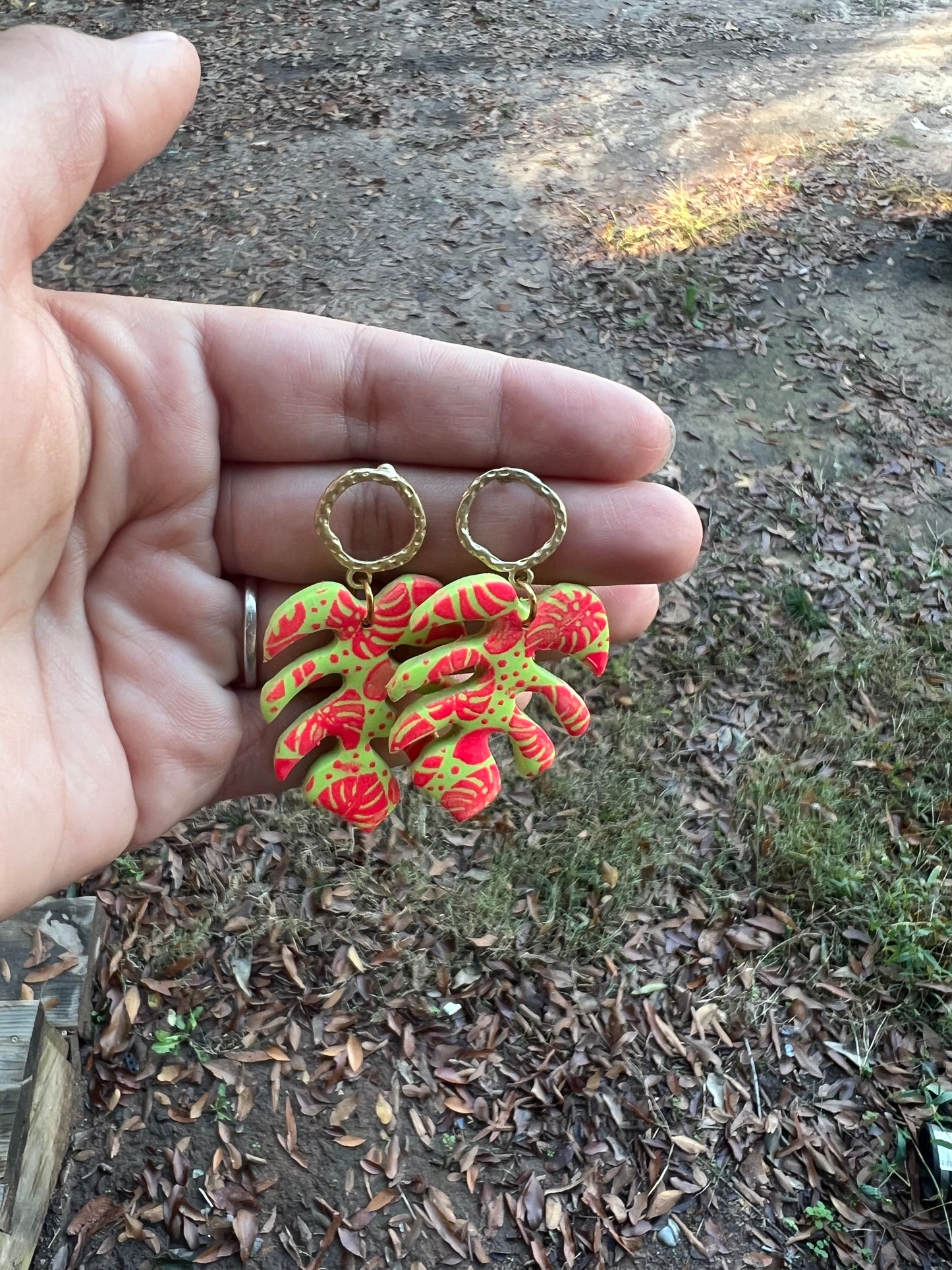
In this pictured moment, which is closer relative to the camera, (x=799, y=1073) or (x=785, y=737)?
(x=799, y=1073)

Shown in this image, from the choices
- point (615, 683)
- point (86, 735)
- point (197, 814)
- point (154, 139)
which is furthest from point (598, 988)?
point (154, 139)

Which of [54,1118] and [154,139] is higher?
[154,139]

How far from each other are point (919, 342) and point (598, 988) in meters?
3.79

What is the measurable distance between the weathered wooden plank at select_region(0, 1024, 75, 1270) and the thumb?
1.98 m

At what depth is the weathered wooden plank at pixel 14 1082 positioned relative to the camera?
239cm

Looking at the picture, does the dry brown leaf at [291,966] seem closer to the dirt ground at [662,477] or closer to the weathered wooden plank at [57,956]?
the dirt ground at [662,477]

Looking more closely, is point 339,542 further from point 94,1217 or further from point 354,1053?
point 94,1217

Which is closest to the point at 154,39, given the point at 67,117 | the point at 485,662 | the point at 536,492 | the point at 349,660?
the point at 67,117

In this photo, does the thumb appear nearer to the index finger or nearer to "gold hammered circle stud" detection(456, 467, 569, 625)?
the index finger

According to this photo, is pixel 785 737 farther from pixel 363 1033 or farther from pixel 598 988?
pixel 363 1033

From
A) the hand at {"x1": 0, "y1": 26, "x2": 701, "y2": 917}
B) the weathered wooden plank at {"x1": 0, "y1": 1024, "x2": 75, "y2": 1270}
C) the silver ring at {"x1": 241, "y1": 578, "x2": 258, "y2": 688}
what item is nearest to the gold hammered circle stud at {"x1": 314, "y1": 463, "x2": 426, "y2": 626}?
the hand at {"x1": 0, "y1": 26, "x2": 701, "y2": 917}

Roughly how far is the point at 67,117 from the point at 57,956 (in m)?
2.22

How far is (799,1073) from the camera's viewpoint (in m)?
2.97

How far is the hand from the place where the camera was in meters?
1.91
